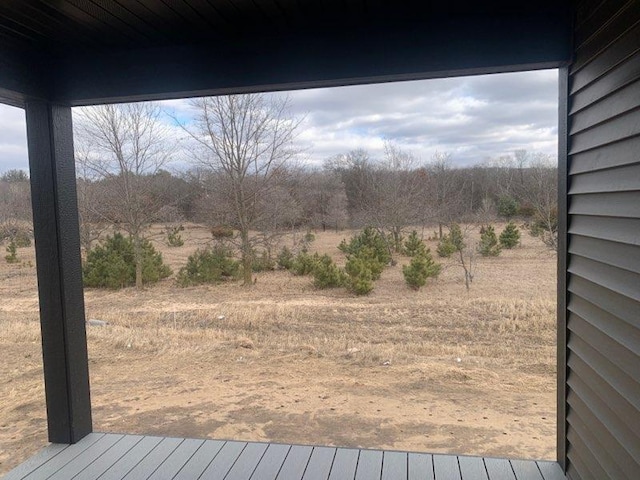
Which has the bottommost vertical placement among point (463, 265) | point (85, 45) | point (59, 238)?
point (463, 265)

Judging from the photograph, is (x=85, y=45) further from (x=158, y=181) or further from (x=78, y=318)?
(x=158, y=181)

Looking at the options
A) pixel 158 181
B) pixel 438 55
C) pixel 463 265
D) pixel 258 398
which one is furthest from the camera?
pixel 158 181

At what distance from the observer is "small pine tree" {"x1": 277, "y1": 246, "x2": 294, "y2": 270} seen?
781 cm

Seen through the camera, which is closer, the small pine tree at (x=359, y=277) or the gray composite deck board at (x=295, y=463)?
the gray composite deck board at (x=295, y=463)

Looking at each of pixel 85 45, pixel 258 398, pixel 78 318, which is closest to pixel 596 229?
pixel 85 45

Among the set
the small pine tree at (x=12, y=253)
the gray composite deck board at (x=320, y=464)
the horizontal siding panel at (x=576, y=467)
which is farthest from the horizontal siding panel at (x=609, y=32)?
the small pine tree at (x=12, y=253)

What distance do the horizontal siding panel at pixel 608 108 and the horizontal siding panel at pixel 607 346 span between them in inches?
26.9

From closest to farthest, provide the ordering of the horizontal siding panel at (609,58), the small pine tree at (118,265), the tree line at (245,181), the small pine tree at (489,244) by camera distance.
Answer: the horizontal siding panel at (609,58)
the small pine tree at (489,244)
the tree line at (245,181)
the small pine tree at (118,265)

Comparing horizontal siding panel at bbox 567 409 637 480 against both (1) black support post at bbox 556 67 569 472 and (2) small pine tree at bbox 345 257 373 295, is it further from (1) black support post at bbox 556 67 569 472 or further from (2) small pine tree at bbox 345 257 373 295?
(2) small pine tree at bbox 345 257 373 295

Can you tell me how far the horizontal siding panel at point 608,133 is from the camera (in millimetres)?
1239

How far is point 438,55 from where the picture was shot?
1793mm

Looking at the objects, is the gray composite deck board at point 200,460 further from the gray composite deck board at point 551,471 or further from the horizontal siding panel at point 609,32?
the horizontal siding panel at point 609,32

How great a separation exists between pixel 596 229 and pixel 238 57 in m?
1.55

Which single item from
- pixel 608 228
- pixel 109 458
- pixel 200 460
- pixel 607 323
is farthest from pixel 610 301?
pixel 109 458
